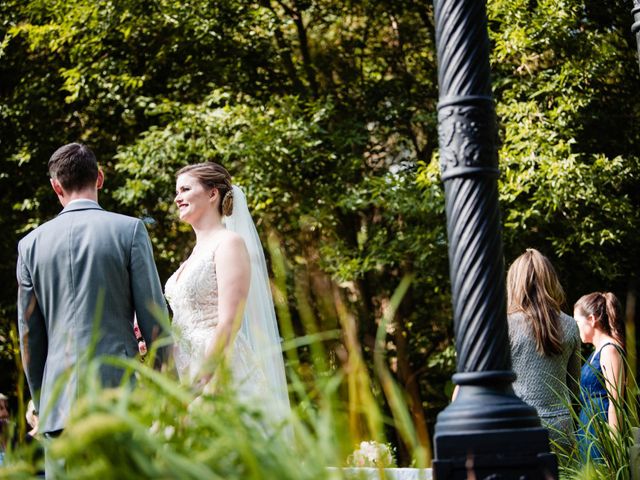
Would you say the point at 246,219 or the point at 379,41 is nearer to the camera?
the point at 246,219

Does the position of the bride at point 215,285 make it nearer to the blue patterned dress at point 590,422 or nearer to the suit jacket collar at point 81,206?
the suit jacket collar at point 81,206

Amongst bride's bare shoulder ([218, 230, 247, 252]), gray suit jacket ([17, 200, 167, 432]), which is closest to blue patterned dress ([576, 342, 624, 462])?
bride's bare shoulder ([218, 230, 247, 252])

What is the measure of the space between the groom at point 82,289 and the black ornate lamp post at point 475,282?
1.11m

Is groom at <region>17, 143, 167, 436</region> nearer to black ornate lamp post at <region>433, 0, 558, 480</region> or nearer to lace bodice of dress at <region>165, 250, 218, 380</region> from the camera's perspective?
lace bodice of dress at <region>165, 250, 218, 380</region>

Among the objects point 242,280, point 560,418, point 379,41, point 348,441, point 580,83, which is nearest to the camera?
point 348,441

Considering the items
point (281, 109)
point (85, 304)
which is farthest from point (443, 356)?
point (85, 304)

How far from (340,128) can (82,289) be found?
25.9ft

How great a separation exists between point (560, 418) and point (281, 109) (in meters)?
6.65

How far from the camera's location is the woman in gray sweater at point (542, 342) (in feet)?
14.3

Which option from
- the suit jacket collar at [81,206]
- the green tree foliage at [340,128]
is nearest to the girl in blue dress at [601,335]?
the suit jacket collar at [81,206]

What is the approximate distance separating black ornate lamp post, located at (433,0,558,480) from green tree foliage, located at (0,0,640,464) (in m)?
5.80

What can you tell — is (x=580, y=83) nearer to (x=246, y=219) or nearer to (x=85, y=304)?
(x=246, y=219)

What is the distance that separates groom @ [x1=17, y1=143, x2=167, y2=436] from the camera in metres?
3.29

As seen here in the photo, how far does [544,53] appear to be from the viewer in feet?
32.8
